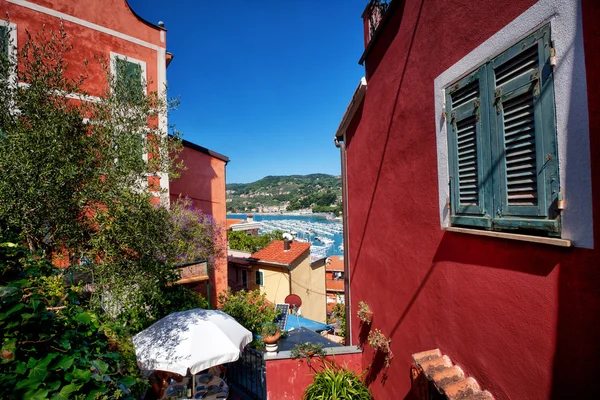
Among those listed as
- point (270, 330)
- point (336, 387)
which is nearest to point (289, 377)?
point (270, 330)

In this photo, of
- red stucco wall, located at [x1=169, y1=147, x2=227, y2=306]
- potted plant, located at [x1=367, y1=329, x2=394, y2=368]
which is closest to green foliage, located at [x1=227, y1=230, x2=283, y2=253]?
red stucco wall, located at [x1=169, y1=147, x2=227, y2=306]

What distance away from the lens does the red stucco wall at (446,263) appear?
188cm

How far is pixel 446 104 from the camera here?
3.16 m

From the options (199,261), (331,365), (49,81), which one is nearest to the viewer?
(49,81)

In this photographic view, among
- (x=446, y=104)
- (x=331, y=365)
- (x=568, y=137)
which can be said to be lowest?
(x=331, y=365)

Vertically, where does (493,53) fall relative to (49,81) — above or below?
below

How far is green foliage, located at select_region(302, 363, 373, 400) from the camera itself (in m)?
4.96

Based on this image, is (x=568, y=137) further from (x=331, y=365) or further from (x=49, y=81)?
(x=49, y=81)

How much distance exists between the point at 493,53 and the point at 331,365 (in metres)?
5.82

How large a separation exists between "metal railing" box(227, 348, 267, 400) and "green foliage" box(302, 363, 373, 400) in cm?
212

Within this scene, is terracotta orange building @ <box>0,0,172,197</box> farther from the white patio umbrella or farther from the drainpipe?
the drainpipe

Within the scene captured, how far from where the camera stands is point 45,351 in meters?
1.64

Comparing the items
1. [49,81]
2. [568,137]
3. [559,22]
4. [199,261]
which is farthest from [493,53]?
[199,261]

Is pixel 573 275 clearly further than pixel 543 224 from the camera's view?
No
